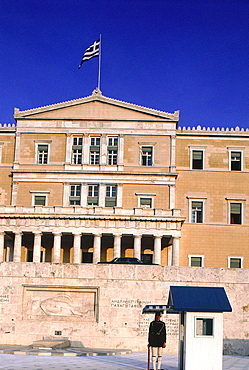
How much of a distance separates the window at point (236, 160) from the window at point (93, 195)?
44.0 feet

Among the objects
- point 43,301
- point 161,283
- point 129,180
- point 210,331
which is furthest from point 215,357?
point 129,180

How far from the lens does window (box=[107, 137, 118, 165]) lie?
2140 inches

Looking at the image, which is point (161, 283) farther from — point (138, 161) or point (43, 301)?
point (138, 161)

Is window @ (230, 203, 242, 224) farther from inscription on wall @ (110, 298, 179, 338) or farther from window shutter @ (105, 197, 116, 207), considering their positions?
inscription on wall @ (110, 298, 179, 338)

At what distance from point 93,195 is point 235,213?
44.7 feet

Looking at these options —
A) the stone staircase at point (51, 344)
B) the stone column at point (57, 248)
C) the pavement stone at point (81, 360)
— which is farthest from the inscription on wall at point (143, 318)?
the stone column at point (57, 248)

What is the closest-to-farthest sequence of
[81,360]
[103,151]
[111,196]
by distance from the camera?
[81,360], [111,196], [103,151]

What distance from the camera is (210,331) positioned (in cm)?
1939

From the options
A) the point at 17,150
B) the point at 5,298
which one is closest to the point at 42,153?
the point at 17,150

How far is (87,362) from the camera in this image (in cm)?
2159

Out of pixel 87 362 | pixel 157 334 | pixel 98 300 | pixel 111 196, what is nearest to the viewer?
pixel 157 334

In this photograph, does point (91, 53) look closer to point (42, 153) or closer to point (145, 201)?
point (42, 153)

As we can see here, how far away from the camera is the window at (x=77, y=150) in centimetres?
5447

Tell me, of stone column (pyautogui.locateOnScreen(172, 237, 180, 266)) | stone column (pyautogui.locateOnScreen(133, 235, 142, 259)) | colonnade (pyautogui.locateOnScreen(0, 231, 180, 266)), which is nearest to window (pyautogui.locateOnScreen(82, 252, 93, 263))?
colonnade (pyautogui.locateOnScreen(0, 231, 180, 266))
